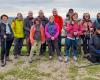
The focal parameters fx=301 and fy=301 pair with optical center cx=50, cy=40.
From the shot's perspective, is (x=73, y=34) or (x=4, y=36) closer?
(x=4, y=36)

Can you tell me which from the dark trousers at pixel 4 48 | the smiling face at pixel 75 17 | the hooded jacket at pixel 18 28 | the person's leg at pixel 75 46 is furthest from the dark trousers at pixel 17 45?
the smiling face at pixel 75 17

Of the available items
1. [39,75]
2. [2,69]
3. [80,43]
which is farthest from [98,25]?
[2,69]

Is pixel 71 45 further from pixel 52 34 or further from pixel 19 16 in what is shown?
pixel 19 16

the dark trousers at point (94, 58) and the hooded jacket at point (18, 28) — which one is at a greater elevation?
the hooded jacket at point (18, 28)

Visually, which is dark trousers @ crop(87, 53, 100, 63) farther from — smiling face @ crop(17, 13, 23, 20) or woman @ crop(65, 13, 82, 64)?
smiling face @ crop(17, 13, 23, 20)

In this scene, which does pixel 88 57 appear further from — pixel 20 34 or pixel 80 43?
pixel 20 34

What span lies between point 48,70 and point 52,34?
→ 1.71 metres

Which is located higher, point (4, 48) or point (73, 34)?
point (73, 34)

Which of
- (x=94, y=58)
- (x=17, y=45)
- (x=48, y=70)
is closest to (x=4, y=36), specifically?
(x=17, y=45)

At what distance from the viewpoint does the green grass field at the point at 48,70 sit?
38.2ft

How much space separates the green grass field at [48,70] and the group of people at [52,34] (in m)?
0.30

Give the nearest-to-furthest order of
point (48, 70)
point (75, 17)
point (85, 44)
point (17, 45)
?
1. point (48, 70)
2. point (75, 17)
3. point (85, 44)
4. point (17, 45)

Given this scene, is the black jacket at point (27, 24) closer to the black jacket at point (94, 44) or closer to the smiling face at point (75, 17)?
the smiling face at point (75, 17)

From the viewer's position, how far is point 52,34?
43.0 ft
